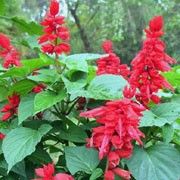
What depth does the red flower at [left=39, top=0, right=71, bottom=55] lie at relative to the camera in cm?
161

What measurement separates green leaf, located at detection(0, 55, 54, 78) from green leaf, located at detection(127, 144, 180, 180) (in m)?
0.44

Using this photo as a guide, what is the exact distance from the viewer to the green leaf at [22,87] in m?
1.64

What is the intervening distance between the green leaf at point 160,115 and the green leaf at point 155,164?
0.32 ft

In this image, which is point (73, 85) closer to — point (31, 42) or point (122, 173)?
point (122, 173)

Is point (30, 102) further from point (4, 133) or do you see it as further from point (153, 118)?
point (153, 118)

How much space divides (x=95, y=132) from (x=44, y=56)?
0.38m

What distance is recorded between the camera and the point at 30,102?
63.8 inches

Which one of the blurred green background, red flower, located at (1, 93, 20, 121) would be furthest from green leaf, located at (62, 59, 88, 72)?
the blurred green background

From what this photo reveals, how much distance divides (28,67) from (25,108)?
162 mm

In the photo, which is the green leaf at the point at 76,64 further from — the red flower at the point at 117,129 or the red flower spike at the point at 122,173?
the red flower spike at the point at 122,173

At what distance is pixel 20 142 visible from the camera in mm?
1523

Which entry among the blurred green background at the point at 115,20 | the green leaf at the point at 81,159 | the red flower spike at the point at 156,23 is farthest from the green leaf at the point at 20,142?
the blurred green background at the point at 115,20

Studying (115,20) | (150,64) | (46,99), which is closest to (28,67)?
(46,99)

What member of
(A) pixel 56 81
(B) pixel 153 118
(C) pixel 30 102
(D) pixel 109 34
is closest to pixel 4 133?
(C) pixel 30 102
